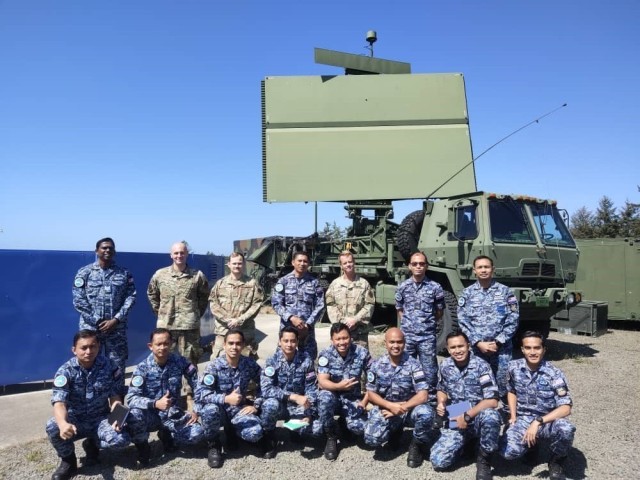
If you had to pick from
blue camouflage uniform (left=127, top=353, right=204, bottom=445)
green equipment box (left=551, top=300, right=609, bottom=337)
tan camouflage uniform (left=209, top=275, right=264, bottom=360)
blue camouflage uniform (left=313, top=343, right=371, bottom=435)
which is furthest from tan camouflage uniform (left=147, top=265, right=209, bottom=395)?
green equipment box (left=551, top=300, right=609, bottom=337)

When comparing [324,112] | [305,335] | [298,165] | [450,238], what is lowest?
[305,335]

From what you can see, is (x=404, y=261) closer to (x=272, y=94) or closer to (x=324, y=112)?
(x=324, y=112)

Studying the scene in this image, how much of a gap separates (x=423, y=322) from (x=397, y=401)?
835mm

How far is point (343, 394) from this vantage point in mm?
3625

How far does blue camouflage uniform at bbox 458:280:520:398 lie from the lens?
386cm

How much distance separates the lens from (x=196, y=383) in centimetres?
359

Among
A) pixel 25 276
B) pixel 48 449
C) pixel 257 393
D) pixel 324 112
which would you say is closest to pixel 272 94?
pixel 324 112

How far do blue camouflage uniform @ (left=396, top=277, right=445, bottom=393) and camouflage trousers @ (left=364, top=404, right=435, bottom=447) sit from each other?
77 cm

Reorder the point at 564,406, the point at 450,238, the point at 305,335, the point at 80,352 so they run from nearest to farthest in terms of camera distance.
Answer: the point at 564,406 < the point at 80,352 < the point at 305,335 < the point at 450,238

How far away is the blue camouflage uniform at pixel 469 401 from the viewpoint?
307 centimetres

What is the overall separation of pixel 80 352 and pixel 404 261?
5301 mm

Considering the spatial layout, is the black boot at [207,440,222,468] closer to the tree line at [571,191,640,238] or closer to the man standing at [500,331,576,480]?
the man standing at [500,331,576,480]

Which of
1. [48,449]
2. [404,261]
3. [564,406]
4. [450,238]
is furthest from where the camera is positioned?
[404,261]

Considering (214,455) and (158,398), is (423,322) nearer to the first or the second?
(214,455)
